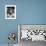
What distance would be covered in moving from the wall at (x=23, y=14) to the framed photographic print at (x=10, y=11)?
0.08m

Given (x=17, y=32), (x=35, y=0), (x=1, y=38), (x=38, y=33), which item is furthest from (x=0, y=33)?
(x=35, y=0)

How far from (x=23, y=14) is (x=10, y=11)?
374mm

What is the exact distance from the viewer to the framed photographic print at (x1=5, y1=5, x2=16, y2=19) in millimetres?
3436

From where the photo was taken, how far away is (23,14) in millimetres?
3436

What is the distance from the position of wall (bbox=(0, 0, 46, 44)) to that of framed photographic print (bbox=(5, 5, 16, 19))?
0.27ft

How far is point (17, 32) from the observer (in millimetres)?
3406

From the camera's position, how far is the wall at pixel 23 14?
11.2ft

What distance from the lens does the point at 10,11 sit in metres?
3.46

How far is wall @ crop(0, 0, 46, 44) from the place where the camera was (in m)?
3.42

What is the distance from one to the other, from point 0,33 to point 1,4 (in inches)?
31.9

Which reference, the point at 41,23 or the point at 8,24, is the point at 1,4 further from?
the point at 41,23

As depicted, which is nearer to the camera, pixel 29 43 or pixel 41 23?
pixel 29 43

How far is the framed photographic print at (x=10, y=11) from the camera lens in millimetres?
3436

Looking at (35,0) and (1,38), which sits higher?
(35,0)
